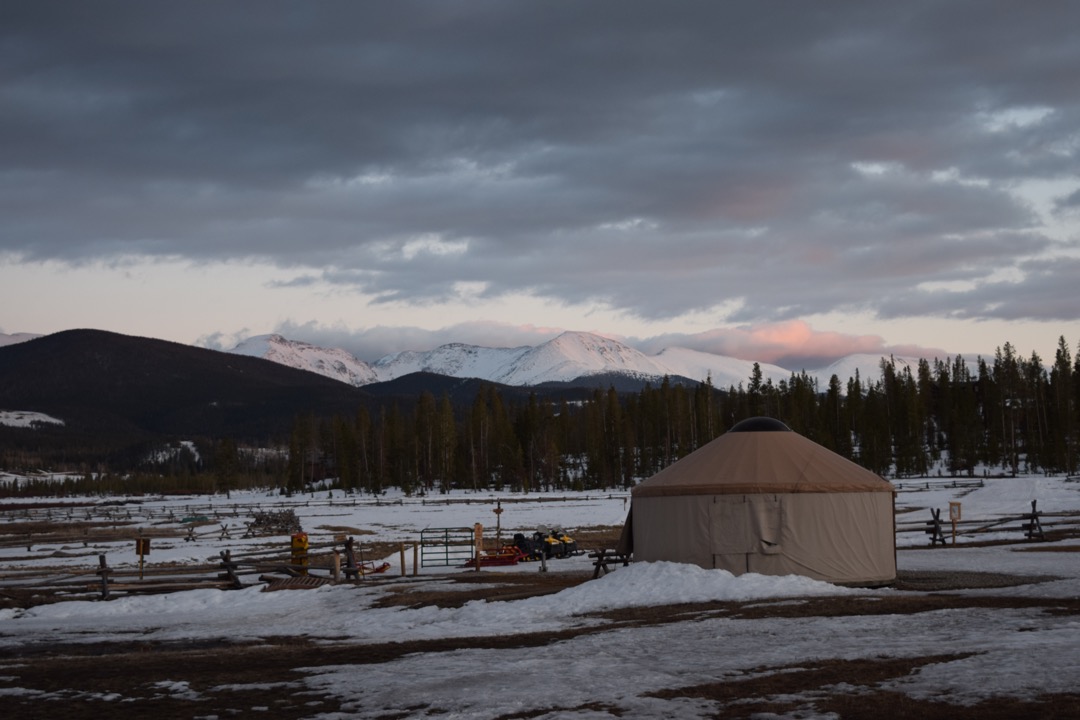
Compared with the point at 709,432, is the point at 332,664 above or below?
below

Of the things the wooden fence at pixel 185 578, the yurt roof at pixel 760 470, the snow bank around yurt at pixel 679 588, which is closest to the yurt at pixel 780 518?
the yurt roof at pixel 760 470

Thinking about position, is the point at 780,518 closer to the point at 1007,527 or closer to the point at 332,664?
the point at 332,664

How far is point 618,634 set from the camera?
49.0 ft

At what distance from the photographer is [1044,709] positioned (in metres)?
8.83

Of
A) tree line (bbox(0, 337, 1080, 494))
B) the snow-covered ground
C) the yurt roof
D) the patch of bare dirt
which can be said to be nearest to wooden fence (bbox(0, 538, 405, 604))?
the snow-covered ground

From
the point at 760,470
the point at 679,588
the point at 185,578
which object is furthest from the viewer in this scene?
the point at 185,578

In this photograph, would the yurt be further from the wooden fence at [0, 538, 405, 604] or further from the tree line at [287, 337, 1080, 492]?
the tree line at [287, 337, 1080, 492]

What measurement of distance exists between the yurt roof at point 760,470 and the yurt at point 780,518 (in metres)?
0.02

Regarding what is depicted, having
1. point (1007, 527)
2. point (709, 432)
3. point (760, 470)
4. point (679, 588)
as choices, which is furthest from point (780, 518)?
point (709, 432)

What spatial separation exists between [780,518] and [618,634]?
7340 millimetres

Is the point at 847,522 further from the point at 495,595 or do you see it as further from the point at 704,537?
the point at 495,595

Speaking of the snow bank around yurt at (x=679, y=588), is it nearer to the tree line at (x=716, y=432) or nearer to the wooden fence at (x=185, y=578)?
the wooden fence at (x=185, y=578)

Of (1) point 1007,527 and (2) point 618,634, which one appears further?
(1) point 1007,527

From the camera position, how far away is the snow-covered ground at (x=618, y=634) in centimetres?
1059
